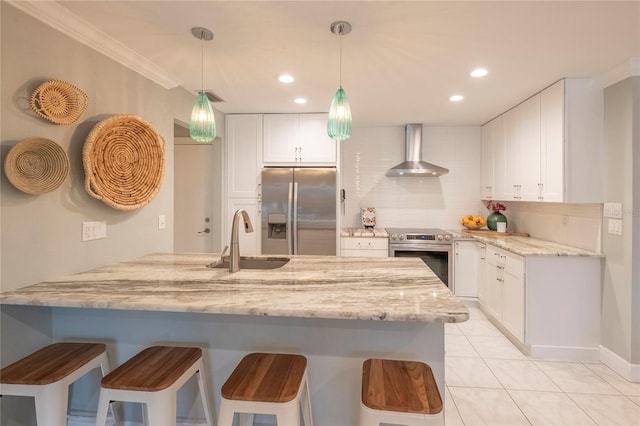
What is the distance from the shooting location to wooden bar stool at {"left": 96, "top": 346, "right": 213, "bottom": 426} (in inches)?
50.9

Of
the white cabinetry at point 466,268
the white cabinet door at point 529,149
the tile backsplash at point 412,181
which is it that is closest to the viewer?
the white cabinet door at point 529,149

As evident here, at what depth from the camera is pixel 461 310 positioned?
1220mm

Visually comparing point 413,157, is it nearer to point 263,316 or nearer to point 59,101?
point 263,316

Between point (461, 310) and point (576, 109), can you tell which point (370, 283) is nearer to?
point (461, 310)

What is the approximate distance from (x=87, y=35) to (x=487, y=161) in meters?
4.16

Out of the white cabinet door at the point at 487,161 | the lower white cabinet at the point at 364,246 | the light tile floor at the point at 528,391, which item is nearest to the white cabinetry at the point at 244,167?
the lower white cabinet at the point at 364,246

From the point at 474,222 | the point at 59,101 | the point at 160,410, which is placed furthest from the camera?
the point at 474,222

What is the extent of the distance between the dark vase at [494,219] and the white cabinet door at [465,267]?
454mm

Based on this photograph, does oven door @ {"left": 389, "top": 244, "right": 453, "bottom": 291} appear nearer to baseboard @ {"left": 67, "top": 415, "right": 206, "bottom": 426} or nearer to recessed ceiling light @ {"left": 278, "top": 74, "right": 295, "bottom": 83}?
recessed ceiling light @ {"left": 278, "top": 74, "right": 295, "bottom": 83}

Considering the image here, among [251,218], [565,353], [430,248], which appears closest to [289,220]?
[251,218]

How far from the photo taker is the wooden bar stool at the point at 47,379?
1330mm

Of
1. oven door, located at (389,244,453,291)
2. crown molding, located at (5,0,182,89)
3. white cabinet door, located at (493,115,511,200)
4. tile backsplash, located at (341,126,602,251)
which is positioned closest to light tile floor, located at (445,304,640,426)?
oven door, located at (389,244,453,291)

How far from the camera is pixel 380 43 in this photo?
2076mm

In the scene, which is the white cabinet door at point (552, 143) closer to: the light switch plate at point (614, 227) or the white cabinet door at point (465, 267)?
the light switch plate at point (614, 227)
